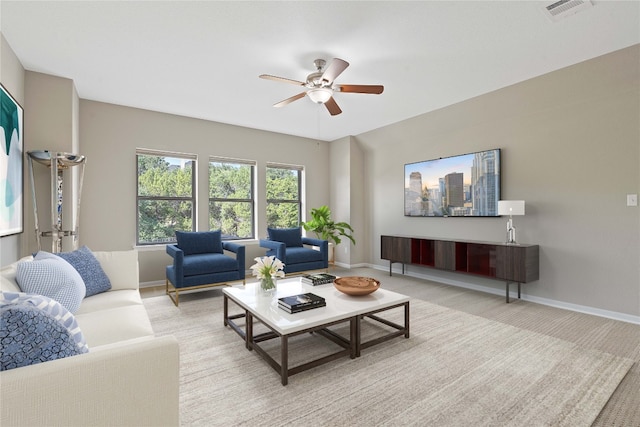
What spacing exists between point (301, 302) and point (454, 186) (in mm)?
3340

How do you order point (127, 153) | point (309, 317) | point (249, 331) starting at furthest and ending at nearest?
point (127, 153) < point (249, 331) < point (309, 317)

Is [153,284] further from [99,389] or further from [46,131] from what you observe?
[99,389]

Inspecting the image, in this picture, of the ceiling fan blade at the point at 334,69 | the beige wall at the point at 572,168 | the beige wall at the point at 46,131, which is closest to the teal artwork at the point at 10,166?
the beige wall at the point at 46,131

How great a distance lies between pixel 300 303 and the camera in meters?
2.31

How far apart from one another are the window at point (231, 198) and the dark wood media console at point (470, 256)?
254 centimetres

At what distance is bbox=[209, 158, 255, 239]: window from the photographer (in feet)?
17.4

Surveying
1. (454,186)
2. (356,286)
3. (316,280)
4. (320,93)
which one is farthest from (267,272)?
(454,186)

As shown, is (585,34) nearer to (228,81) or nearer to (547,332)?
(547,332)

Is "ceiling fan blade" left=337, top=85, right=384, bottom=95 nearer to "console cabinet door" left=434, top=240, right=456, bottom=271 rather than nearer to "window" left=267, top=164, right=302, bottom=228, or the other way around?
"console cabinet door" left=434, top=240, right=456, bottom=271

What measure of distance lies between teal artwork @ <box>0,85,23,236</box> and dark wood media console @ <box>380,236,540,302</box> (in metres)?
4.69

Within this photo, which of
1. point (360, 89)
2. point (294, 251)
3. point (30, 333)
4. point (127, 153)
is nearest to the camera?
point (30, 333)

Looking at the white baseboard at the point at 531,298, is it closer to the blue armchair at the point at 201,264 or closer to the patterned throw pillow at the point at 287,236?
the blue armchair at the point at 201,264

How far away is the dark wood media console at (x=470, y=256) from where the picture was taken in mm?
Result: 3592

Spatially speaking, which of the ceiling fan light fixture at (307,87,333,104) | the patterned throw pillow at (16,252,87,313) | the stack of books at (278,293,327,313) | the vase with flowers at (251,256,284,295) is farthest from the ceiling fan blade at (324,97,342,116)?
the patterned throw pillow at (16,252,87,313)
